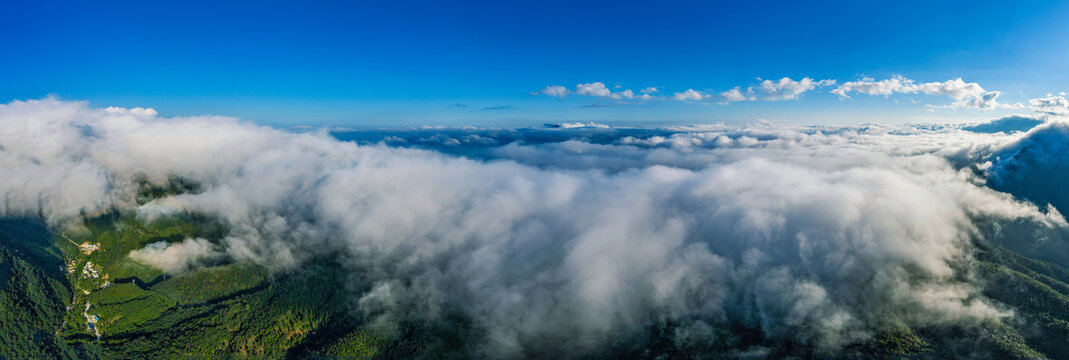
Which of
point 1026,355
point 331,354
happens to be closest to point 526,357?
point 331,354

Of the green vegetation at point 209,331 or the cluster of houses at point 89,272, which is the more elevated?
the cluster of houses at point 89,272

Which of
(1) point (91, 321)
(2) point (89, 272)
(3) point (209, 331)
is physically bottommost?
(3) point (209, 331)

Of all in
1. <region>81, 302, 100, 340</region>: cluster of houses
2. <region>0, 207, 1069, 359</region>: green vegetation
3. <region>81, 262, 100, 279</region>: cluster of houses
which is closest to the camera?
<region>0, 207, 1069, 359</region>: green vegetation

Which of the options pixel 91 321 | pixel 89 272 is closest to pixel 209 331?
pixel 91 321

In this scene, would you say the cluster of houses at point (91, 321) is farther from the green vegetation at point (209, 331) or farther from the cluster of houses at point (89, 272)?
the cluster of houses at point (89, 272)

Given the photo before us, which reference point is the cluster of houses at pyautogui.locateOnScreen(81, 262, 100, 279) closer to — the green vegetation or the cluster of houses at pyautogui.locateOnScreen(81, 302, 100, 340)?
the green vegetation

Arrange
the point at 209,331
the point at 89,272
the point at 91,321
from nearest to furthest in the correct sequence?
the point at 91,321 < the point at 209,331 < the point at 89,272

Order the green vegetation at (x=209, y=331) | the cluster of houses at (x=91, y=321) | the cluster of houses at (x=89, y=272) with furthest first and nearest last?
the cluster of houses at (x=89, y=272) → the cluster of houses at (x=91, y=321) → the green vegetation at (x=209, y=331)

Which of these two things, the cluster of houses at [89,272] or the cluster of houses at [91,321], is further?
the cluster of houses at [89,272]

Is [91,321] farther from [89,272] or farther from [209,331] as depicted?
[89,272]

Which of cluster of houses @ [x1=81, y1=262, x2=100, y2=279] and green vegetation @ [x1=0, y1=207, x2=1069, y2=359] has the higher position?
cluster of houses @ [x1=81, y1=262, x2=100, y2=279]

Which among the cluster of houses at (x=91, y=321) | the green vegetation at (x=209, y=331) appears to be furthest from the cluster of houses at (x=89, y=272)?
the cluster of houses at (x=91, y=321)

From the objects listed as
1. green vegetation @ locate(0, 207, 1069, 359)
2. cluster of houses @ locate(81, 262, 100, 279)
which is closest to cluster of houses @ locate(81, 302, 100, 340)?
green vegetation @ locate(0, 207, 1069, 359)
